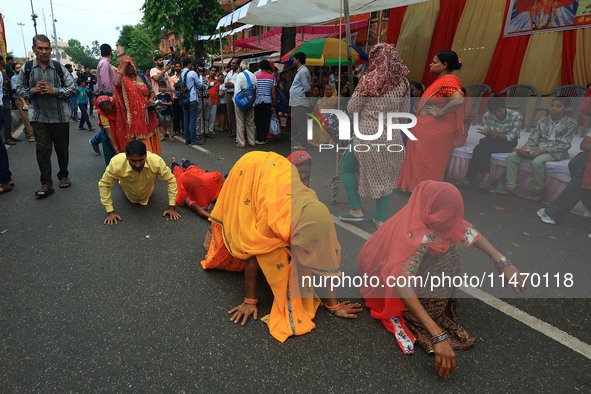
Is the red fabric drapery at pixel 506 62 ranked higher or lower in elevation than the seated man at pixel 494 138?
higher

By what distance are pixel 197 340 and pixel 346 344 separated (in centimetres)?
86

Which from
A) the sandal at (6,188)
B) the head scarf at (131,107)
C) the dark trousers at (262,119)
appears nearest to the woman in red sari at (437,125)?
the head scarf at (131,107)

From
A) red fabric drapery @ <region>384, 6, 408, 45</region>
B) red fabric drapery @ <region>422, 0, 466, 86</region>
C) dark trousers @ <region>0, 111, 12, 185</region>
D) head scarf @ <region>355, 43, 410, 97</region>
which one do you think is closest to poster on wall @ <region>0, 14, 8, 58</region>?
dark trousers @ <region>0, 111, 12, 185</region>

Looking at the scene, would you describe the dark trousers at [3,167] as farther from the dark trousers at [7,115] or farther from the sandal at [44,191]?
the dark trousers at [7,115]

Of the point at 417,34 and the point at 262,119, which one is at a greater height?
the point at 417,34

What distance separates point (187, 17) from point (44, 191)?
51.1 ft

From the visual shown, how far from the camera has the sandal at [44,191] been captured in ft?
13.8

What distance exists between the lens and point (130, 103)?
15.0 ft

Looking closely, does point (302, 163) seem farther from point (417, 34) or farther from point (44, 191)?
point (417, 34)

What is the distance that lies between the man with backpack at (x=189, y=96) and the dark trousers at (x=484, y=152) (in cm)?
531

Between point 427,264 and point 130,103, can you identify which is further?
point 130,103

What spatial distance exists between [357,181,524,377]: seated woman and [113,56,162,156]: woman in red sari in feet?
12.5

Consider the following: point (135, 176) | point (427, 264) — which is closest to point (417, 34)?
point (135, 176)

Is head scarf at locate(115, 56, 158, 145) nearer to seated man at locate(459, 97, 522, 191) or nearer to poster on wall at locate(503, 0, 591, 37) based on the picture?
seated man at locate(459, 97, 522, 191)
